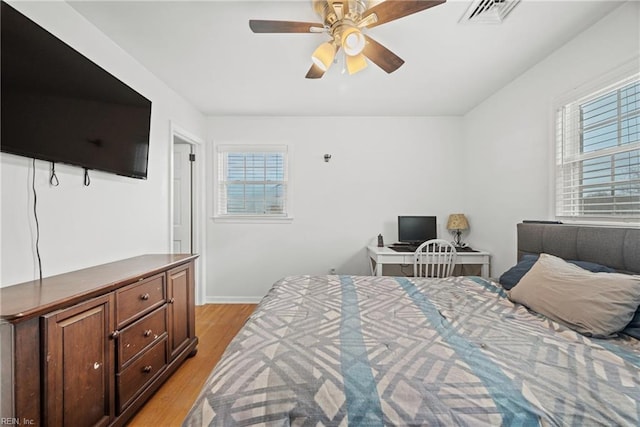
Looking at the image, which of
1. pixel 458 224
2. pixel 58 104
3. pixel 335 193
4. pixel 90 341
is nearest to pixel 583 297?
pixel 458 224

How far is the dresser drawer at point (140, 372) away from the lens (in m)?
1.59

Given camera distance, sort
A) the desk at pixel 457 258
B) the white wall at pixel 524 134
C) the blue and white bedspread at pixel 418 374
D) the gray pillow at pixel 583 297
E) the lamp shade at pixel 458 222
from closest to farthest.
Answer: the blue and white bedspread at pixel 418 374 < the gray pillow at pixel 583 297 < the white wall at pixel 524 134 < the desk at pixel 457 258 < the lamp shade at pixel 458 222

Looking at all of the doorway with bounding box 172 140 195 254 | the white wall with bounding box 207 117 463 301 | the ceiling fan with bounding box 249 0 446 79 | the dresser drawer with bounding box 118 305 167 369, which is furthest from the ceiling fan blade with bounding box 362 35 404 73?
the doorway with bounding box 172 140 195 254

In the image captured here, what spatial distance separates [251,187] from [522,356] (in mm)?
3396

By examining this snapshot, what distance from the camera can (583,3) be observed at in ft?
5.57

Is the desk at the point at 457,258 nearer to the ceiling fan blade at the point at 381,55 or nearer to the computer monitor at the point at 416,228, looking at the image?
the computer monitor at the point at 416,228

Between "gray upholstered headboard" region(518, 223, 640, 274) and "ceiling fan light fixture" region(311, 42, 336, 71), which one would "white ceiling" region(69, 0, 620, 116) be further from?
"gray upholstered headboard" region(518, 223, 640, 274)

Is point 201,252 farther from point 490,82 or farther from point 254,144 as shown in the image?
point 490,82

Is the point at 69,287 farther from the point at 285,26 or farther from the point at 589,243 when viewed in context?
the point at 589,243

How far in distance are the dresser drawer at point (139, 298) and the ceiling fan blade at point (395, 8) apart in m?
2.06

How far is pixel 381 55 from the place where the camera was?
1.80m

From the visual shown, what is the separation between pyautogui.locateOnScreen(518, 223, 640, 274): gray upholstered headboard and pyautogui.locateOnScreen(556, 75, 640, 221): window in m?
0.21

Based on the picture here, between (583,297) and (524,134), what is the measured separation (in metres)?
1.78

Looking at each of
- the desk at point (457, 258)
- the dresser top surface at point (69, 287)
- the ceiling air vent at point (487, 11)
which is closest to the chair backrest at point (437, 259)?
the desk at point (457, 258)
